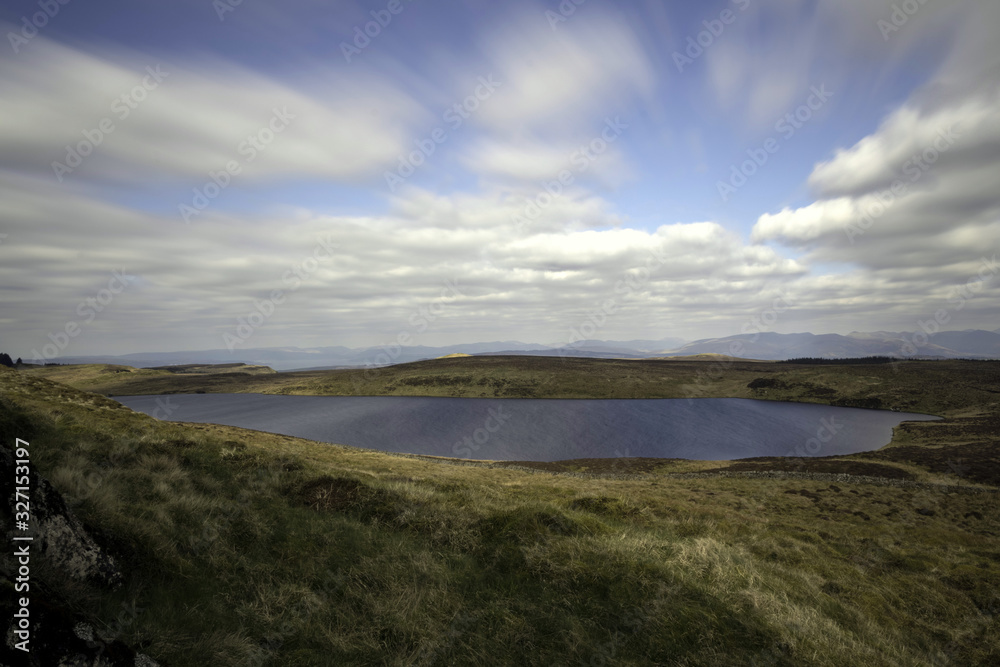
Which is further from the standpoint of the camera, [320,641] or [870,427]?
[870,427]

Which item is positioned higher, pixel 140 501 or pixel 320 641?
pixel 140 501

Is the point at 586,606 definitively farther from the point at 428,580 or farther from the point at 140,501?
the point at 140,501

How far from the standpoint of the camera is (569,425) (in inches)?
2972

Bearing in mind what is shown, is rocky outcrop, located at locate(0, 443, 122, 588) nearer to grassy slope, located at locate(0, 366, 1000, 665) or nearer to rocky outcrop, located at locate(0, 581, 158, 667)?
grassy slope, located at locate(0, 366, 1000, 665)

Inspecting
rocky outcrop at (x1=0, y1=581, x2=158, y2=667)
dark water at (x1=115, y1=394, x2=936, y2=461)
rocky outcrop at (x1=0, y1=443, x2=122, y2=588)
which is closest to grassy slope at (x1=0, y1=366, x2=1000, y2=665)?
rocky outcrop at (x1=0, y1=443, x2=122, y2=588)

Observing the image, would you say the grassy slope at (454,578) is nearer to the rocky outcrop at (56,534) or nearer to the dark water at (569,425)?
the rocky outcrop at (56,534)

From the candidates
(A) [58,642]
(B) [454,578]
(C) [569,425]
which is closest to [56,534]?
(A) [58,642]

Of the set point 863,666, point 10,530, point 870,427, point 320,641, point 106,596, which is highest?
point 10,530

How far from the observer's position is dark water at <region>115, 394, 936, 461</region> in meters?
58.4

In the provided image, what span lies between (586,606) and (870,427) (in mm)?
86071

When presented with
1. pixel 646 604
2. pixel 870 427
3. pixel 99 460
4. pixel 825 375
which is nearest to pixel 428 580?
pixel 646 604

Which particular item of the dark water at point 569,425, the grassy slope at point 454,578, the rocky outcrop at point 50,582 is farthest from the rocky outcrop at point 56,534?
the dark water at point 569,425

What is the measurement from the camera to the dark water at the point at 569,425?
58.4m

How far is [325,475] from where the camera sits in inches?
518
